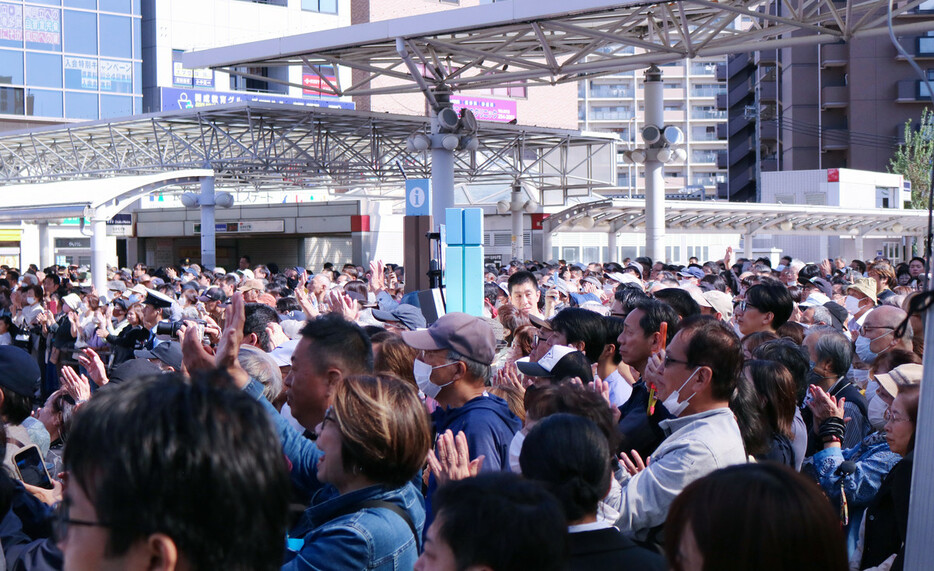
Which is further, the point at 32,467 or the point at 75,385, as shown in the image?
the point at 75,385

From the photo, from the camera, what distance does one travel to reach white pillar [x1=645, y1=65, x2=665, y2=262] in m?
21.2

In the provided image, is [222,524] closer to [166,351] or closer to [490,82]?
[166,351]

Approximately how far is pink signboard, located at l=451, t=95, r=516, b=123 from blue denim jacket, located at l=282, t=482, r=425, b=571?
121ft

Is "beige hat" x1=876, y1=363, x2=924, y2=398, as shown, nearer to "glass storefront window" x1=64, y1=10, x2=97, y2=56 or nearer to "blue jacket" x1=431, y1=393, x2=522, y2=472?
"blue jacket" x1=431, y1=393, x2=522, y2=472

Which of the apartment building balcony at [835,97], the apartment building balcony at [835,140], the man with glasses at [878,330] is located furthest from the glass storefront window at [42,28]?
the apartment building balcony at [835,140]

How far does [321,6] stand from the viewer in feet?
174

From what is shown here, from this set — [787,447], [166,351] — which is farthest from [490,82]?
[787,447]

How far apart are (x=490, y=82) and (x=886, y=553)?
17.1 metres

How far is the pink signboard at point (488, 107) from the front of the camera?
40497 millimetres

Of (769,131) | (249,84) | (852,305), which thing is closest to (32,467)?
(852,305)

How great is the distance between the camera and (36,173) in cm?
3206

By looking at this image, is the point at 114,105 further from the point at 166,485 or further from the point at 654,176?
the point at 166,485

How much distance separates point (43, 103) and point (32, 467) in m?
45.2

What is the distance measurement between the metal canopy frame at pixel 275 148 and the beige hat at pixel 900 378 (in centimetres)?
2159
